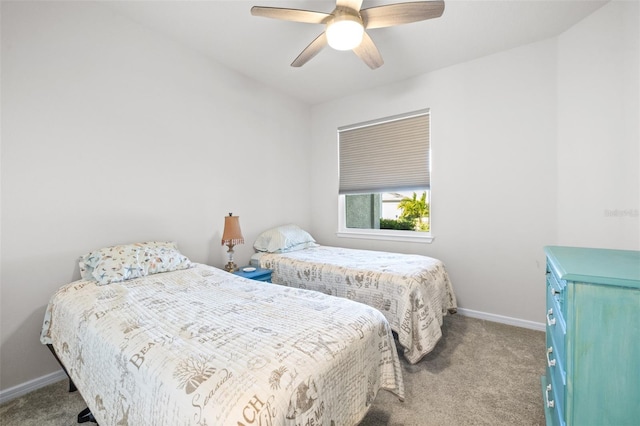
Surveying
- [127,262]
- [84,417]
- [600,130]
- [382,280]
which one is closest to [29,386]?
[84,417]

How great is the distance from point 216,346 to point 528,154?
3078mm

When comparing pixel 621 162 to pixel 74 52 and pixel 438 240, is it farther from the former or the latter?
pixel 74 52

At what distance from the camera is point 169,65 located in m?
2.49

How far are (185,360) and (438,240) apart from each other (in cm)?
283

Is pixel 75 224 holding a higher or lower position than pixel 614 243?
higher

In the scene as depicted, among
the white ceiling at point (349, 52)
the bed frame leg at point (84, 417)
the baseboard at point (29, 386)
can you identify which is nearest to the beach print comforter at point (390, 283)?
the bed frame leg at point (84, 417)

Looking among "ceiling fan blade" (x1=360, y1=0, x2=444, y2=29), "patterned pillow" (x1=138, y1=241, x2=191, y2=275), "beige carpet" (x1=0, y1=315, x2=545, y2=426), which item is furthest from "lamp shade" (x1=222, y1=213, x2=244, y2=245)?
"ceiling fan blade" (x1=360, y1=0, x2=444, y2=29)

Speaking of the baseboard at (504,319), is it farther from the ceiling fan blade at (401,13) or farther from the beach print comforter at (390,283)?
the ceiling fan blade at (401,13)

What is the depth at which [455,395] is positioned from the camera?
5.59 feet

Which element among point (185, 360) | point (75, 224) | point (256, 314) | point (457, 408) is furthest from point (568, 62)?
point (75, 224)

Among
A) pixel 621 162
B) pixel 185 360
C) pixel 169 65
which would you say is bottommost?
pixel 185 360

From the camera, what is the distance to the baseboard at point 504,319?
8.40 feet

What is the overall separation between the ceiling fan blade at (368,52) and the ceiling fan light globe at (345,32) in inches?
5.3

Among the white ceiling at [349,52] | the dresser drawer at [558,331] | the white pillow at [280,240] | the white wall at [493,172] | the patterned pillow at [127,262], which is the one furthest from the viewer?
the white pillow at [280,240]
